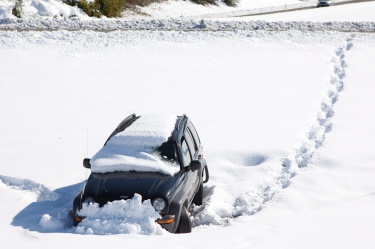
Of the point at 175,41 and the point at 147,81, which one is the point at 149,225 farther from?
the point at 175,41

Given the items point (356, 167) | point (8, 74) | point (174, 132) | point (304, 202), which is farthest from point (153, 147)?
point (8, 74)

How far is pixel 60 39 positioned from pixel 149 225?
15782mm

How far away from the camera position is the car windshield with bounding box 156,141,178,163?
365 inches

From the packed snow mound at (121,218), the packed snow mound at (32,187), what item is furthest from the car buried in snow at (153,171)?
the packed snow mound at (32,187)

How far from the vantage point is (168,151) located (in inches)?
369

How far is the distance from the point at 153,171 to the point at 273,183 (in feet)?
9.50

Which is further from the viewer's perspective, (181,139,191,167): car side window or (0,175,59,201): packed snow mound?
(0,175,59,201): packed snow mound

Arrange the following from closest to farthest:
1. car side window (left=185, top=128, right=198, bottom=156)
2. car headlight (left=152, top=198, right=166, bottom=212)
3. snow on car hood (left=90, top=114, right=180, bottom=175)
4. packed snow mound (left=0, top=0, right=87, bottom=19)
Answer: car headlight (left=152, top=198, right=166, bottom=212) < snow on car hood (left=90, top=114, right=180, bottom=175) < car side window (left=185, top=128, right=198, bottom=156) < packed snow mound (left=0, top=0, right=87, bottom=19)

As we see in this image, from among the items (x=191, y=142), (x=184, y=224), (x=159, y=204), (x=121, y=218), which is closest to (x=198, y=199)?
(x=191, y=142)

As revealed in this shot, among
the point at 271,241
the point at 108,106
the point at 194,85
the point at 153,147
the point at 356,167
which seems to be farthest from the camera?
the point at 194,85

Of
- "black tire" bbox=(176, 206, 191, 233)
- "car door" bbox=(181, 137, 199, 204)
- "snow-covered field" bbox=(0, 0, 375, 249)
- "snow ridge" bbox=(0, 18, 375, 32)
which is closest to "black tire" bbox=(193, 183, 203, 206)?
"snow-covered field" bbox=(0, 0, 375, 249)

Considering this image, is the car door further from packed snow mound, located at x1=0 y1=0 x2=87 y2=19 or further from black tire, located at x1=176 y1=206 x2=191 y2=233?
packed snow mound, located at x1=0 y1=0 x2=87 y2=19

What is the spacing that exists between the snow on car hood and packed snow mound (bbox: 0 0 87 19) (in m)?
20.3

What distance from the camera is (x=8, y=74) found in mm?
18672
